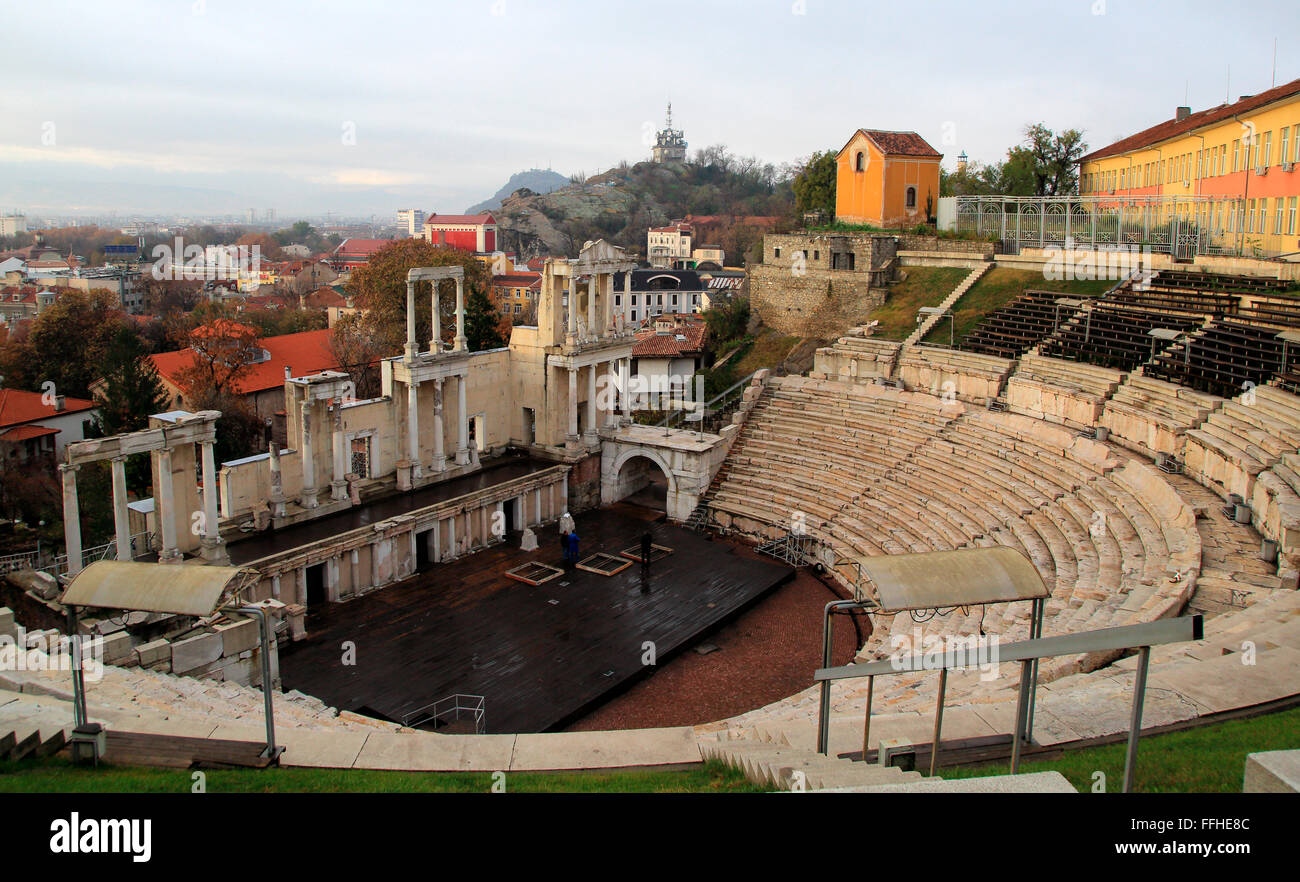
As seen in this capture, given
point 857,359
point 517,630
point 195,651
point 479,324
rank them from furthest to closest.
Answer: point 479,324 < point 857,359 < point 517,630 < point 195,651

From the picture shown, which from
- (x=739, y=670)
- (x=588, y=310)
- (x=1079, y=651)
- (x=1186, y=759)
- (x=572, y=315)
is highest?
(x=588, y=310)

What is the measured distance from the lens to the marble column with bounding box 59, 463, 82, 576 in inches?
756

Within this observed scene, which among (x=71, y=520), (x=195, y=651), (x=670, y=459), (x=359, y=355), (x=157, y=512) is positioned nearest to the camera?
(x=195, y=651)

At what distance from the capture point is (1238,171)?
33.5m

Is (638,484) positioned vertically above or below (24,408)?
below

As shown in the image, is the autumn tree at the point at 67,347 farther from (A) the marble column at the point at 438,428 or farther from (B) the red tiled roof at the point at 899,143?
(B) the red tiled roof at the point at 899,143

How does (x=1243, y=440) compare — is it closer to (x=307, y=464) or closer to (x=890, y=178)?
(x=307, y=464)

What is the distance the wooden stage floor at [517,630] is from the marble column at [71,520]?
451 cm

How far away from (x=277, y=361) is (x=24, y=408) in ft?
35.9

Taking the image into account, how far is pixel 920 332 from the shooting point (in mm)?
34156

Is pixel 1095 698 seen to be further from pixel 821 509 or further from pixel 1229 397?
pixel 821 509

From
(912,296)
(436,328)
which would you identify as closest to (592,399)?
(436,328)

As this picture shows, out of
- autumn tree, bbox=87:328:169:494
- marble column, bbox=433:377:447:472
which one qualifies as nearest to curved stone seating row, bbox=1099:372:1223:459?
marble column, bbox=433:377:447:472

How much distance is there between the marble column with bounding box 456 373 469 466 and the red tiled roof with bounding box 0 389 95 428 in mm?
22267
